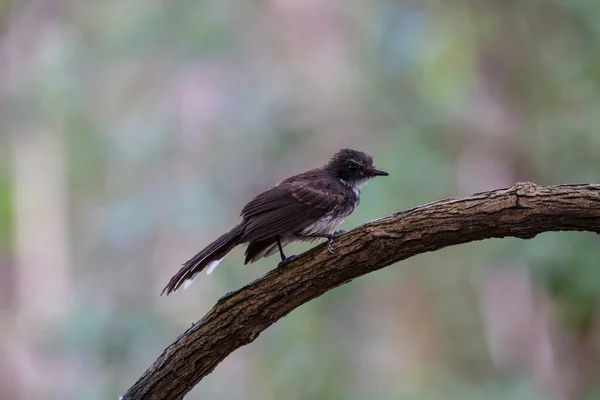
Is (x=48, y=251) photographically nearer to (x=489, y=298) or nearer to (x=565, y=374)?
(x=489, y=298)

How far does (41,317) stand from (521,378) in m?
6.15

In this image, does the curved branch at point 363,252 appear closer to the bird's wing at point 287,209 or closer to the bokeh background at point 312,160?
the bird's wing at point 287,209

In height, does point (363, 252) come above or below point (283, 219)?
below

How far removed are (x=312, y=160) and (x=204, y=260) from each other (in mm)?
5184

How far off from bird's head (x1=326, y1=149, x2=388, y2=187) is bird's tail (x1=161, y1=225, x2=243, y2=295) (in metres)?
0.97

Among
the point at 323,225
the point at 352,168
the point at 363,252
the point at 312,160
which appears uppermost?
the point at 312,160

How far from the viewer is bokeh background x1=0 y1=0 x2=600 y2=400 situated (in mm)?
7258

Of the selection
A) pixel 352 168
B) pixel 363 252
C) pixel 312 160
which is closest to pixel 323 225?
pixel 352 168

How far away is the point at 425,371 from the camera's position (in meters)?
8.61

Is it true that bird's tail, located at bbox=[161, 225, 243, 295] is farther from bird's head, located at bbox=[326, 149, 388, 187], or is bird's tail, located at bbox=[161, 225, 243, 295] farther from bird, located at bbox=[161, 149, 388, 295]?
bird's head, located at bbox=[326, 149, 388, 187]

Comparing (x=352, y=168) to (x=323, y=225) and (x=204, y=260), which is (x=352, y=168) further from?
(x=204, y=260)

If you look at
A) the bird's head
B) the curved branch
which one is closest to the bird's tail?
the curved branch

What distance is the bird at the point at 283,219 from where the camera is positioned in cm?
373

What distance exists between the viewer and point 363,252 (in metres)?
3.30
